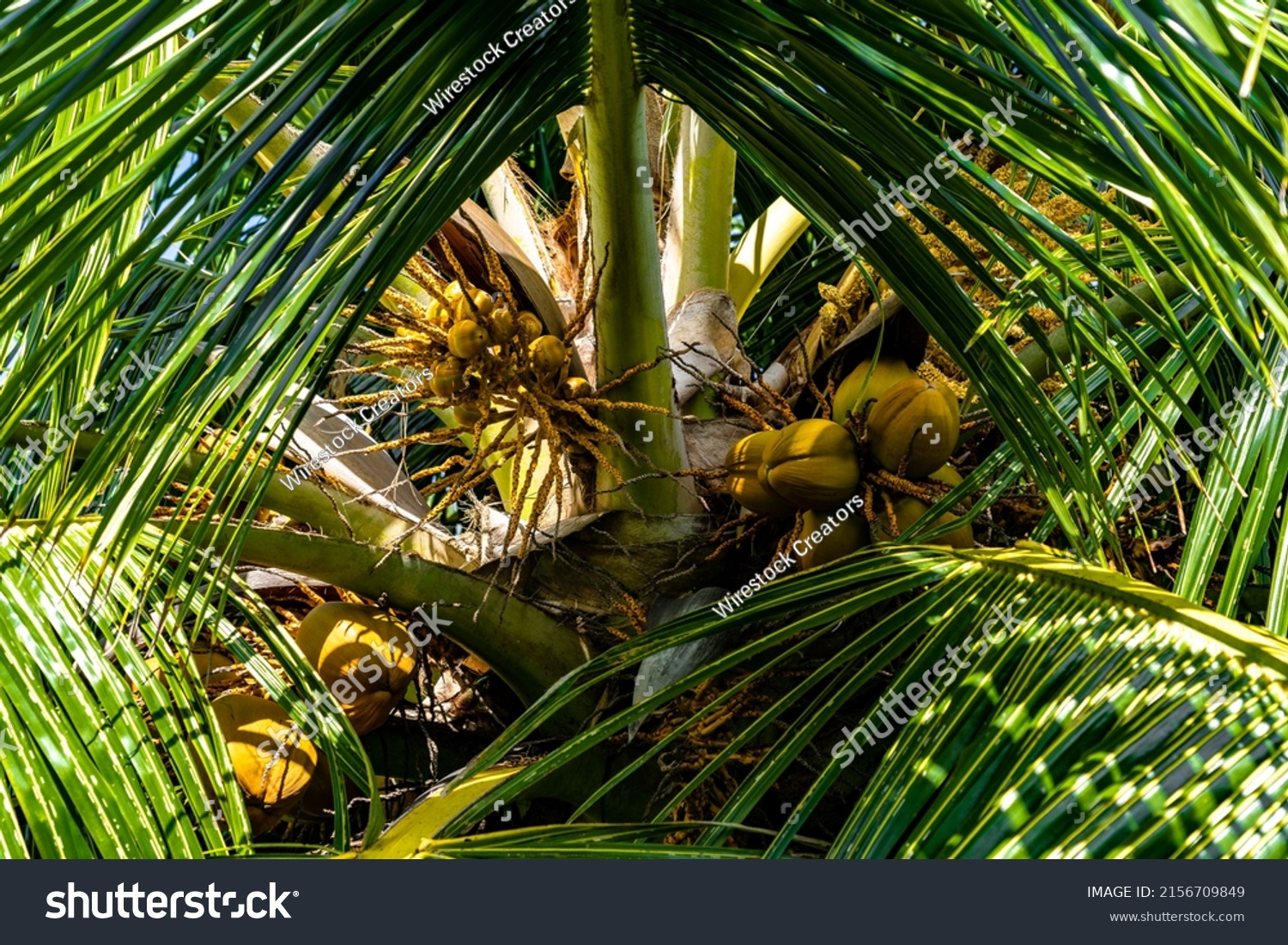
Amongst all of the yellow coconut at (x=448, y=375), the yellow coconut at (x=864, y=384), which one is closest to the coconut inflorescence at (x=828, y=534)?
the yellow coconut at (x=864, y=384)

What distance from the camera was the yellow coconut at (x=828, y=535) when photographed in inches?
45.6

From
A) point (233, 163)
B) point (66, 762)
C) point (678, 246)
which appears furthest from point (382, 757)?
point (233, 163)

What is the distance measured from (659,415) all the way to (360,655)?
1.34 feet

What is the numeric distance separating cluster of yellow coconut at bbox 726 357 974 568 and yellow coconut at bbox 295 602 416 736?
0.42 m

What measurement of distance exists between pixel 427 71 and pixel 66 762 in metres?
0.53

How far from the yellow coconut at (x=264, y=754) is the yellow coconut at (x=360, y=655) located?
61 millimetres

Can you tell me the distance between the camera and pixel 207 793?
1209 millimetres

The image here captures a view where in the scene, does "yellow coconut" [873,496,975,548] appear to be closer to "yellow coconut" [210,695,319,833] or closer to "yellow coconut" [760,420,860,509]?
"yellow coconut" [760,420,860,509]

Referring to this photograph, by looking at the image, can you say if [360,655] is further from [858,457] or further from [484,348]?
[858,457]

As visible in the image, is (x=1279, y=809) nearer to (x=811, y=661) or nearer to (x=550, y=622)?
(x=811, y=661)

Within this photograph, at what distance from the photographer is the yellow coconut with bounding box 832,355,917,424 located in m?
1.18

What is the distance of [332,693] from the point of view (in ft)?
4.16

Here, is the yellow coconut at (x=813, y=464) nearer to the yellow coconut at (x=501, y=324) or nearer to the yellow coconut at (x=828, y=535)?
the yellow coconut at (x=828, y=535)

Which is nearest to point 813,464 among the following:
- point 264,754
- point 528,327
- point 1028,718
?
point 528,327
